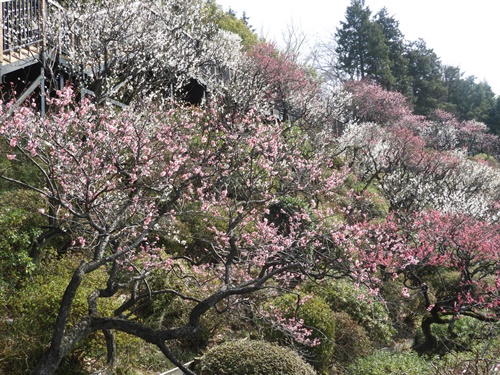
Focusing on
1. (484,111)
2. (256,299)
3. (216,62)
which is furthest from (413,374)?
(484,111)

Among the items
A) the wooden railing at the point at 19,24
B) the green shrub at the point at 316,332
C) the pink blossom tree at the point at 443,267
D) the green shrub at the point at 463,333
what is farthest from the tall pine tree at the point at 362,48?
the green shrub at the point at 316,332

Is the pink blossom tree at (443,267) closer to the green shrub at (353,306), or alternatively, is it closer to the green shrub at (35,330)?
the green shrub at (353,306)

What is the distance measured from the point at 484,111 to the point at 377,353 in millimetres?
38719

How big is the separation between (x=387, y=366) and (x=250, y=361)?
278cm

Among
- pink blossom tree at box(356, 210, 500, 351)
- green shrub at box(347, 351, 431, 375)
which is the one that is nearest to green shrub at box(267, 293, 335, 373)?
green shrub at box(347, 351, 431, 375)

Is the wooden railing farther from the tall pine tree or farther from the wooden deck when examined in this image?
the tall pine tree

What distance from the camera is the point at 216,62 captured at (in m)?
16.9

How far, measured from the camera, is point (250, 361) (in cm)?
531

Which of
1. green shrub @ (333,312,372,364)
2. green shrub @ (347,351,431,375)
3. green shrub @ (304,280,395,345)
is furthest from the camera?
green shrub @ (304,280,395,345)

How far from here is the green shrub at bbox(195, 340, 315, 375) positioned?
5270 millimetres

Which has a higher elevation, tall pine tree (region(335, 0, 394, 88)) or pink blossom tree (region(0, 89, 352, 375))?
tall pine tree (region(335, 0, 394, 88))

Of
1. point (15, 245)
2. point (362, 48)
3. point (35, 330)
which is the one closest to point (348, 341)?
point (35, 330)

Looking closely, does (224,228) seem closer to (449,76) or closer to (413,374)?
(413,374)

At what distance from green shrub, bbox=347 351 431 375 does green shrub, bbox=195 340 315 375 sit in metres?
1.79
